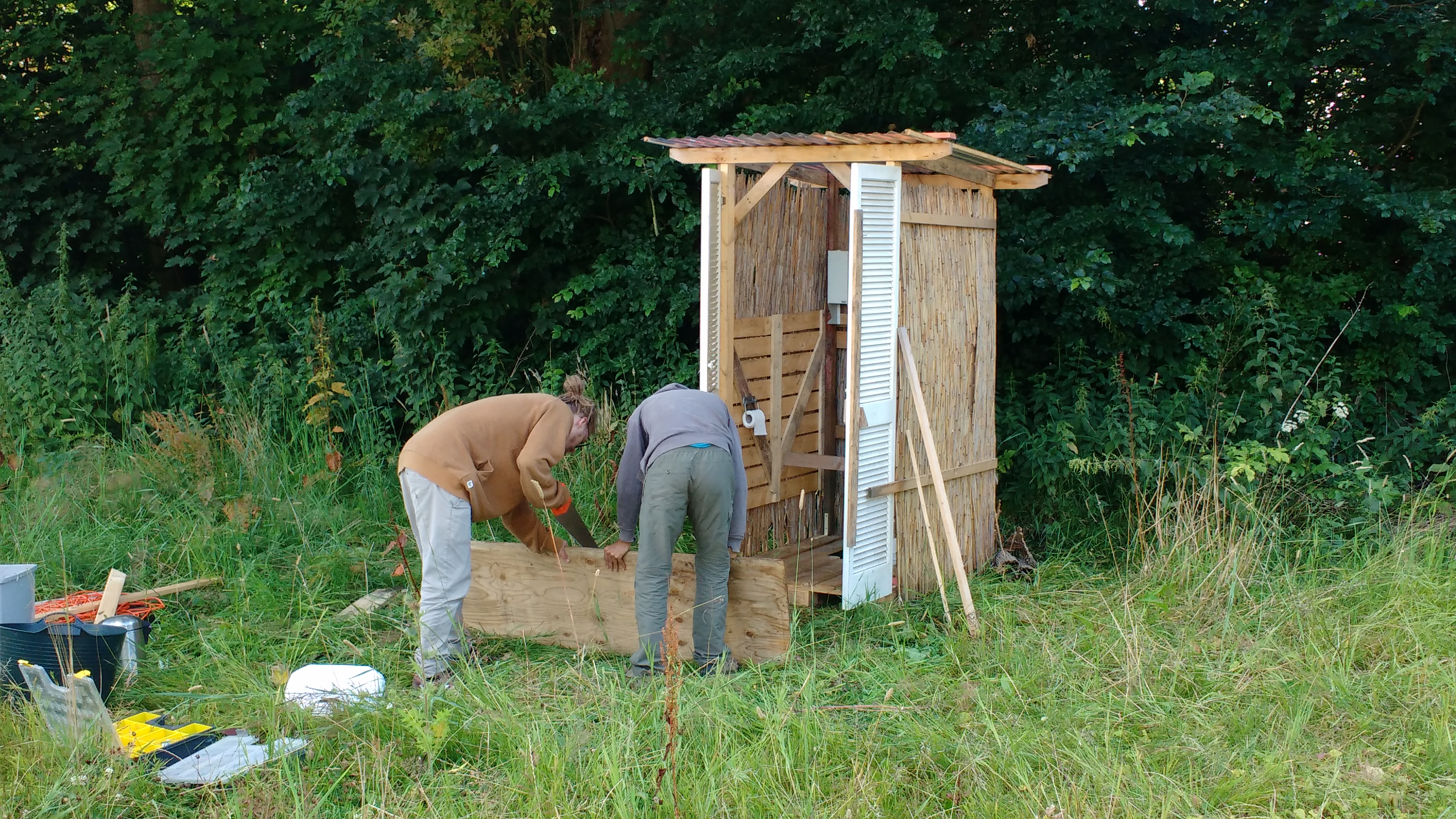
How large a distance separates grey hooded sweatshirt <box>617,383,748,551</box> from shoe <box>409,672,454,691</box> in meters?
1.00

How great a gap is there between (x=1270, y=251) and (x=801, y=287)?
11.9ft

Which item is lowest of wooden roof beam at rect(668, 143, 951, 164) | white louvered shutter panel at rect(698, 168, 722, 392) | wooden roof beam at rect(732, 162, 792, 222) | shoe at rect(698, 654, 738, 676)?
shoe at rect(698, 654, 738, 676)

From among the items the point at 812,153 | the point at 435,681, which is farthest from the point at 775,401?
the point at 435,681

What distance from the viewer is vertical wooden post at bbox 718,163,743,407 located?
19.4ft

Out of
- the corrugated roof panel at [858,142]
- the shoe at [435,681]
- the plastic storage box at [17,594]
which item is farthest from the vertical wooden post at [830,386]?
the plastic storage box at [17,594]

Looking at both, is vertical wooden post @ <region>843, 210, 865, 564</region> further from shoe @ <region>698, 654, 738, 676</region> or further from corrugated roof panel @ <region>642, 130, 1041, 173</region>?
shoe @ <region>698, 654, 738, 676</region>

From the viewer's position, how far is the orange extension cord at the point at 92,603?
5.37 m

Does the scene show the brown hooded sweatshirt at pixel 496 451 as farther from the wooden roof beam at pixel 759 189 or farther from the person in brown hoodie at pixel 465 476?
the wooden roof beam at pixel 759 189

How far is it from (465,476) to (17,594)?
6.80 feet

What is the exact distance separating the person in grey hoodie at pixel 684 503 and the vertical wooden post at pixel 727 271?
893mm

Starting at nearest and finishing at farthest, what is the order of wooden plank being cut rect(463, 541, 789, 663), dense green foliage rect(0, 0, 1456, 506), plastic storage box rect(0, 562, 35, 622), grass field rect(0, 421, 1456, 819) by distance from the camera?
grass field rect(0, 421, 1456, 819) → plastic storage box rect(0, 562, 35, 622) → wooden plank being cut rect(463, 541, 789, 663) → dense green foliage rect(0, 0, 1456, 506)

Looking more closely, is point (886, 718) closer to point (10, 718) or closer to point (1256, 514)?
point (1256, 514)

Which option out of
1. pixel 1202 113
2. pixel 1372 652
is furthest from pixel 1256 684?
pixel 1202 113

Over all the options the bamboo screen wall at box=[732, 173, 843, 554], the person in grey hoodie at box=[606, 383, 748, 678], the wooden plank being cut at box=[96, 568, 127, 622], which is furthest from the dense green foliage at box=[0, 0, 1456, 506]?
the wooden plank being cut at box=[96, 568, 127, 622]
